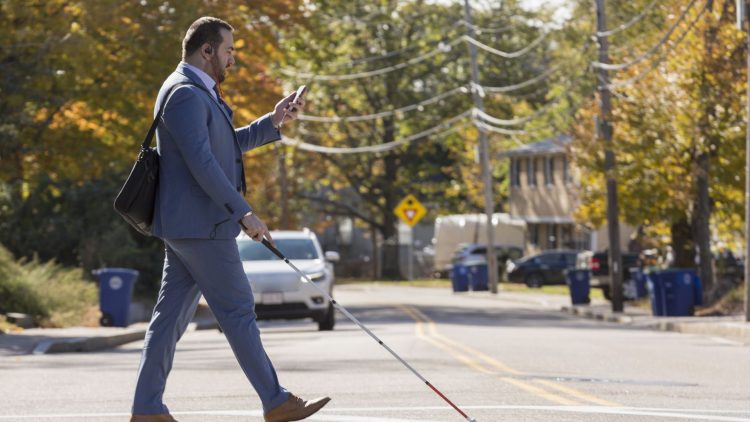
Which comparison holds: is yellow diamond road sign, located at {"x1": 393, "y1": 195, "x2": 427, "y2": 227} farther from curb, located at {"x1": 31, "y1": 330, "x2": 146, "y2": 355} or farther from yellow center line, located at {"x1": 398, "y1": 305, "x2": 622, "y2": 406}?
curb, located at {"x1": 31, "y1": 330, "x2": 146, "y2": 355}

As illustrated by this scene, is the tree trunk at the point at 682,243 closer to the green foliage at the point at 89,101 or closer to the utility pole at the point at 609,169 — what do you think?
the utility pole at the point at 609,169

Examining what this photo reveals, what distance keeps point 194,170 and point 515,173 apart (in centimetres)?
7210

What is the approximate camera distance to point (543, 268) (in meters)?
62.5

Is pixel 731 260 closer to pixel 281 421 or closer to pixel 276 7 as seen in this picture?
pixel 276 7

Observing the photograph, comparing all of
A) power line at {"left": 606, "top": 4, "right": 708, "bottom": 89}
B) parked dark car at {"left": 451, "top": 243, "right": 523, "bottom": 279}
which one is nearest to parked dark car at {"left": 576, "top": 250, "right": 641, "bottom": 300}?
power line at {"left": 606, "top": 4, "right": 708, "bottom": 89}

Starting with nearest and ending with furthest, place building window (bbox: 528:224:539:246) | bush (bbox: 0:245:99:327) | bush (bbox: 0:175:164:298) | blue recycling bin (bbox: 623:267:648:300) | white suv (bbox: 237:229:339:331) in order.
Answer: white suv (bbox: 237:229:339:331) → bush (bbox: 0:245:99:327) → bush (bbox: 0:175:164:298) → blue recycling bin (bbox: 623:267:648:300) → building window (bbox: 528:224:539:246)

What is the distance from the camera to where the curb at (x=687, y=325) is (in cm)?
2522

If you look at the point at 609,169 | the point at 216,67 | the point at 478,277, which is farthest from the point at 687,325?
the point at 478,277

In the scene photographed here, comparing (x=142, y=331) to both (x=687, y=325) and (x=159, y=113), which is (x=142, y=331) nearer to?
(x=687, y=325)

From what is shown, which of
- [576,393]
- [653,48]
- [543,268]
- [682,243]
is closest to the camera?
[576,393]

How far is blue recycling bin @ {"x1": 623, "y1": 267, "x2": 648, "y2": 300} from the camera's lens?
42.4 m

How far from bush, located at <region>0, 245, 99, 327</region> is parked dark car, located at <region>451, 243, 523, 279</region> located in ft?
123

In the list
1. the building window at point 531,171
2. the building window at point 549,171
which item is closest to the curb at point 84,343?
the building window at point 549,171

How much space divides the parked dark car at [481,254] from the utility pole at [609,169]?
2888 centimetres
